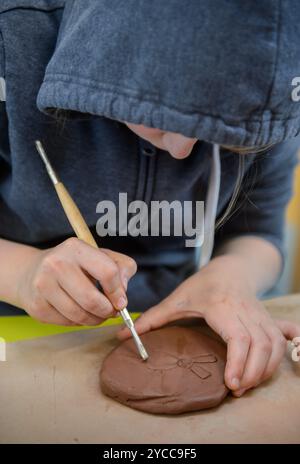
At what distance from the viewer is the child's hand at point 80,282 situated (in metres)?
0.56

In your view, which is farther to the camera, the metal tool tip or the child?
the metal tool tip

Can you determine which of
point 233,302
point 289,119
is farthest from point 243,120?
point 233,302

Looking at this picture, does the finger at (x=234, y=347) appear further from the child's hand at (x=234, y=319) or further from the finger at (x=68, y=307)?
the finger at (x=68, y=307)

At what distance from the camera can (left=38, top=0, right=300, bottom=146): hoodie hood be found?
0.44 m

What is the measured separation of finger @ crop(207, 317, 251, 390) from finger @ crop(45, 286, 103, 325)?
0.47 feet

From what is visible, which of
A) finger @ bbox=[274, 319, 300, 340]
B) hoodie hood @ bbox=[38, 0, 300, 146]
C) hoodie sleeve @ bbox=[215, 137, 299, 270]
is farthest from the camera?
hoodie sleeve @ bbox=[215, 137, 299, 270]

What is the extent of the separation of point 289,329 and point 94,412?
0.26m

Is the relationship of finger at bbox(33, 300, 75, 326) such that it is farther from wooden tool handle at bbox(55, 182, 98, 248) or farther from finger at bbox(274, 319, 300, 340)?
finger at bbox(274, 319, 300, 340)

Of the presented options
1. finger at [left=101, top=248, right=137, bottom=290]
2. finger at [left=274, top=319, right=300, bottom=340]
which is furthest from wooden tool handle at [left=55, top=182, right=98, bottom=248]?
finger at [left=274, top=319, right=300, bottom=340]

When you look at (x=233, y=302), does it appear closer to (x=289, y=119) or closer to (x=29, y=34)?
(x=289, y=119)

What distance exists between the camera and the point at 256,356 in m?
0.59

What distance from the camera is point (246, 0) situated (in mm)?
440

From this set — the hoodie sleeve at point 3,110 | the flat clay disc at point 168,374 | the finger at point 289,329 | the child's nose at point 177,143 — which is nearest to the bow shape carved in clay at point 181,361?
the flat clay disc at point 168,374

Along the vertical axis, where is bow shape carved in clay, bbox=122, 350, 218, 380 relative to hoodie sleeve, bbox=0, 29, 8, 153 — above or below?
below
